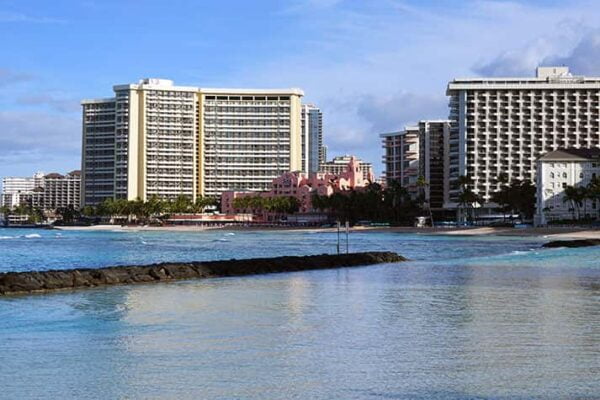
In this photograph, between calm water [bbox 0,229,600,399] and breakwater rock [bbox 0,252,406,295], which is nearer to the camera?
calm water [bbox 0,229,600,399]

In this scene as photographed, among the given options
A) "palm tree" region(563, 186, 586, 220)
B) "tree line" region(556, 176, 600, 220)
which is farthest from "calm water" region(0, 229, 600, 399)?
"palm tree" region(563, 186, 586, 220)

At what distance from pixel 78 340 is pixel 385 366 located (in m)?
7.75

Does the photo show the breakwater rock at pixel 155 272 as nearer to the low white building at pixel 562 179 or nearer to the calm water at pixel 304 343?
the calm water at pixel 304 343

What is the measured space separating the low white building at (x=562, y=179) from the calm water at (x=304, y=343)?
149219 millimetres

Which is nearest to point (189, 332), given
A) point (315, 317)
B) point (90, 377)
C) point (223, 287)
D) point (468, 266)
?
point (315, 317)

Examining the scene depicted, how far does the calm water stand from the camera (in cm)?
Result: 1555

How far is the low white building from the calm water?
149219mm

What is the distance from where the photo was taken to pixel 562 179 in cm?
18188

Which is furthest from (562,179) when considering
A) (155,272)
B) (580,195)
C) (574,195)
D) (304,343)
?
(304,343)

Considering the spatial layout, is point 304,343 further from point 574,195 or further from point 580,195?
point 580,195

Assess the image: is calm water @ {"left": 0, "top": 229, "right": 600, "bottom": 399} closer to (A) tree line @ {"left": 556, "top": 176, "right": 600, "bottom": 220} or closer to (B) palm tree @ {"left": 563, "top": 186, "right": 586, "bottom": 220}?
(A) tree line @ {"left": 556, "top": 176, "right": 600, "bottom": 220}

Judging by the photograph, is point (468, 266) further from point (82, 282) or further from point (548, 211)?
point (548, 211)

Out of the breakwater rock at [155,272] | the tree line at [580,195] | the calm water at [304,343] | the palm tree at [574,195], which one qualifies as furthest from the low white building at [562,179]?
the calm water at [304,343]

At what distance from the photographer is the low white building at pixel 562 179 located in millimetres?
181125
